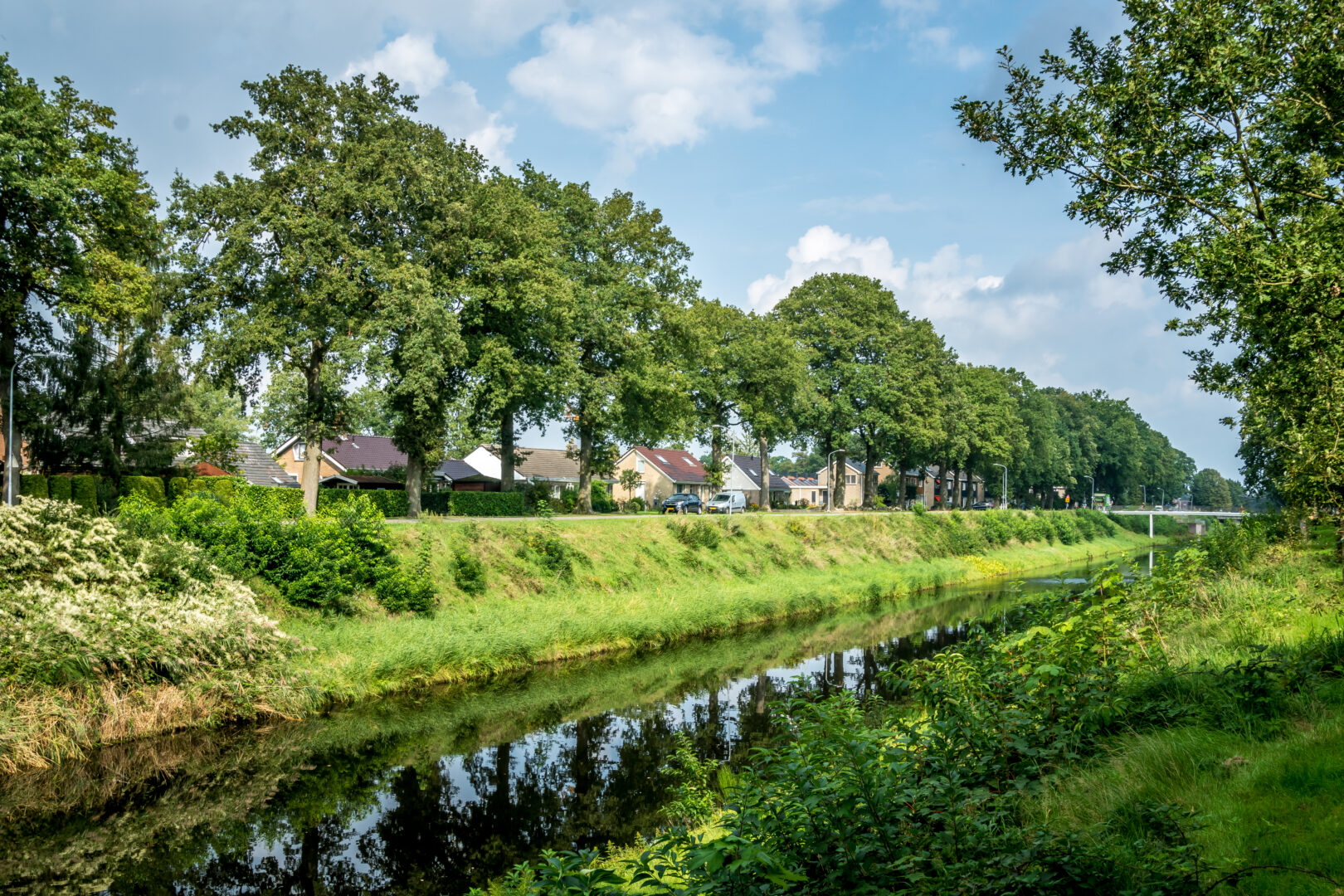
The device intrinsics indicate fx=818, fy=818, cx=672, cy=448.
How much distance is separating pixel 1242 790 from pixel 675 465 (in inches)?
2831

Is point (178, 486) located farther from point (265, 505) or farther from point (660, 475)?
point (660, 475)

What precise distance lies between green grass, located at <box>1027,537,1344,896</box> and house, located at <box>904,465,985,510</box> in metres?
64.5

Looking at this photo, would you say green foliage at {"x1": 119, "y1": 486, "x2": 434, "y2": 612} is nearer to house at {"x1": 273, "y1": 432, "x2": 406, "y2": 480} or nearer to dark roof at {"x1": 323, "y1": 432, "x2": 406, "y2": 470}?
house at {"x1": 273, "y1": 432, "x2": 406, "y2": 480}

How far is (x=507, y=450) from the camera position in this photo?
132 ft

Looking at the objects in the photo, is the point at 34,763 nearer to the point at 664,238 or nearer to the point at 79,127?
the point at 79,127

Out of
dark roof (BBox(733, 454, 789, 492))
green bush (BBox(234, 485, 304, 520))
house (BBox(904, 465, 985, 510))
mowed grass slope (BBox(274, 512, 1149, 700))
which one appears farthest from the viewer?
dark roof (BBox(733, 454, 789, 492))

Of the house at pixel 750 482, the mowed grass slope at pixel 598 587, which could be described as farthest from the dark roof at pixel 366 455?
the mowed grass slope at pixel 598 587

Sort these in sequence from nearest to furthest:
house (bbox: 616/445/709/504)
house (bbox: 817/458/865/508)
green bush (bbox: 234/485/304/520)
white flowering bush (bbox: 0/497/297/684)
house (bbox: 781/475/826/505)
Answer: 1. white flowering bush (bbox: 0/497/297/684)
2. green bush (bbox: 234/485/304/520)
3. house (bbox: 616/445/709/504)
4. house (bbox: 781/475/826/505)
5. house (bbox: 817/458/865/508)

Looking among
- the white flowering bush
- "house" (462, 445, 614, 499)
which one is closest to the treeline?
the white flowering bush

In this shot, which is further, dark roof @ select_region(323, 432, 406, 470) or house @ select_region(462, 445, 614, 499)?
house @ select_region(462, 445, 614, 499)

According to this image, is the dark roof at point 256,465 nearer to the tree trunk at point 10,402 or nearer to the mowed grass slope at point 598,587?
the tree trunk at point 10,402

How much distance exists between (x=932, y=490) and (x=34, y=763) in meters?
99.1

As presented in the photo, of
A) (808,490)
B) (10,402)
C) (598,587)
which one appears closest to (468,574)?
(598,587)

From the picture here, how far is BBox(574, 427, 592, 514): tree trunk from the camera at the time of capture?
138 ft
